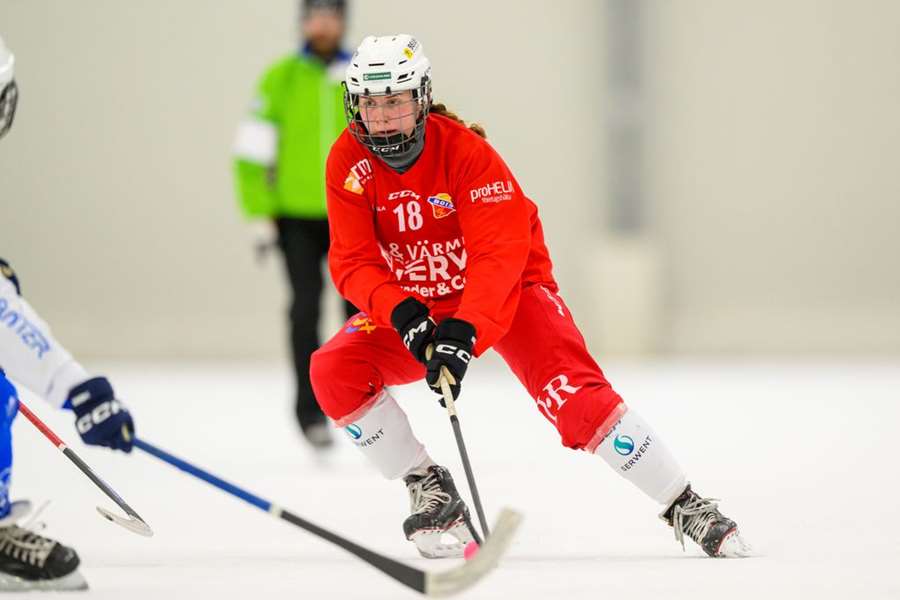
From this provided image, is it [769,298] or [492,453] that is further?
[769,298]

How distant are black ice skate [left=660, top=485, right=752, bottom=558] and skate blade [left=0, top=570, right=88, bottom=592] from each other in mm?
1220

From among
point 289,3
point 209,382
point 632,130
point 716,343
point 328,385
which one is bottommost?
point 716,343

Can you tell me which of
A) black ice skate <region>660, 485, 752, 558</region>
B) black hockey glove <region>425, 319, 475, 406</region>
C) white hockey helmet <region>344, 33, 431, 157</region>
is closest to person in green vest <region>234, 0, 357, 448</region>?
white hockey helmet <region>344, 33, 431, 157</region>

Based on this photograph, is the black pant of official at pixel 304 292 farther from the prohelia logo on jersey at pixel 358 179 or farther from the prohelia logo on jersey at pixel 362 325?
the prohelia logo on jersey at pixel 358 179

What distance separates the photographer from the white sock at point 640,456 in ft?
8.91

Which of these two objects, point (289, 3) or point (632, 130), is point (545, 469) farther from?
point (289, 3)

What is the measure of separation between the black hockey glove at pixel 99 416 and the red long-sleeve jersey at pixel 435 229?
767mm

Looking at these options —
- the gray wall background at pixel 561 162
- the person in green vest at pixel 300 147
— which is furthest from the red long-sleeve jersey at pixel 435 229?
the gray wall background at pixel 561 162

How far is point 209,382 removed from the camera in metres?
7.40

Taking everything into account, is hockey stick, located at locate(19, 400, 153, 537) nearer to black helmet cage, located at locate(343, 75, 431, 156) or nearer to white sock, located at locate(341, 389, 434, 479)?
white sock, located at locate(341, 389, 434, 479)

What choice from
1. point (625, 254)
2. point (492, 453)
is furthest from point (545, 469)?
point (625, 254)

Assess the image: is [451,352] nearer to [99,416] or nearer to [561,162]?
[99,416]

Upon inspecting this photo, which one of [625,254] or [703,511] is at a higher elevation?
[703,511]

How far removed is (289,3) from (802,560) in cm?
675
